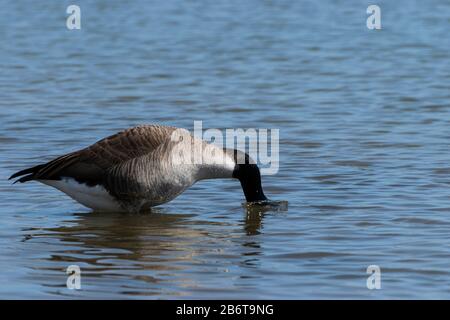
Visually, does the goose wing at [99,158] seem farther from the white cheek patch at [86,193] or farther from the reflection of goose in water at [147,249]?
the reflection of goose in water at [147,249]

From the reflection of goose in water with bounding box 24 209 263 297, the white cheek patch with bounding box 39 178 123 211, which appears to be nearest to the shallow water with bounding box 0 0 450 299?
the reflection of goose in water with bounding box 24 209 263 297

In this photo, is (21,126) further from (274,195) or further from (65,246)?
(65,246)

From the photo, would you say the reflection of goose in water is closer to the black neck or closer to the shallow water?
the shallow water

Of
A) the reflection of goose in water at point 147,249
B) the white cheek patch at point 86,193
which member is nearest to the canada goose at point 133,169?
the white cheek patch at point 86,193

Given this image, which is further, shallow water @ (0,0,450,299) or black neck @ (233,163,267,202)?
black neck @ (233,163,267,202)

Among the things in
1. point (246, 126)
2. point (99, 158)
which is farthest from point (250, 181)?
point (246, 126)

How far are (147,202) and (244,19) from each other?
53.5 feet

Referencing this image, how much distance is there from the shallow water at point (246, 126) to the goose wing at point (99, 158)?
46 centimetres

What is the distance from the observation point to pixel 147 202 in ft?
32.5

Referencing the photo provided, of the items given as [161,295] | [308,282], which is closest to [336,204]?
[308,282]

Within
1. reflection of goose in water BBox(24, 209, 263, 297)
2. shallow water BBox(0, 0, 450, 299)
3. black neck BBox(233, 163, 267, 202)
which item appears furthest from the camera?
black neck BBox(233, 163, 267, 202)

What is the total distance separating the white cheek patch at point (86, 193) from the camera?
9.67 meters

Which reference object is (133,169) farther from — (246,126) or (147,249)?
(246,126)

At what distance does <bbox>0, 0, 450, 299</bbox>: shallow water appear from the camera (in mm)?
7980
